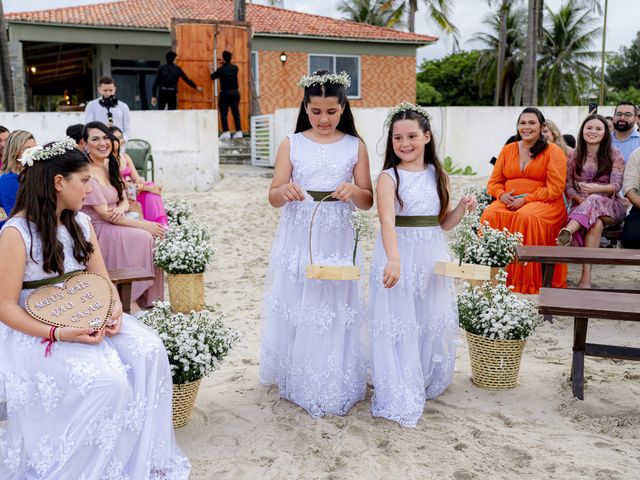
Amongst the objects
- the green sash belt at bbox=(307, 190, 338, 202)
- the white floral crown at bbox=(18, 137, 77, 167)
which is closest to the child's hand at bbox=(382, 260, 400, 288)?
the green sash belt at bbox=(307, 190, 338, 202)

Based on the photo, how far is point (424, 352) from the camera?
4086mm

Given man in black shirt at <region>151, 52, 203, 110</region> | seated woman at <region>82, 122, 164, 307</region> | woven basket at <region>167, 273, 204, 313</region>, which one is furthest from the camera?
man in black shirt at <region>151, 52, 203, 110</region>

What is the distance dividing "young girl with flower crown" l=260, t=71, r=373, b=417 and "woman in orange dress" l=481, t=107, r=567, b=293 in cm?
313

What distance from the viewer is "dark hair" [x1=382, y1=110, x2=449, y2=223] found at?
3.89 metres

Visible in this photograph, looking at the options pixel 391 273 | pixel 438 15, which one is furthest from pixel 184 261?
pixel 438 15

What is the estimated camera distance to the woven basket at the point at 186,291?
6027 millimetres

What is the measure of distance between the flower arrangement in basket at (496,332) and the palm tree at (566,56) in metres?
34.9

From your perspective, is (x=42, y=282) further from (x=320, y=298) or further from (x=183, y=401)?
(x=320, y=298)

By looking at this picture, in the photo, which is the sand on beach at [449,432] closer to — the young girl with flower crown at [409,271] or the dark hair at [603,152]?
the young girl with flower crown at [409,271]

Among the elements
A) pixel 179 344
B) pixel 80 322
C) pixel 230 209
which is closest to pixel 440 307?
pixel 179 344

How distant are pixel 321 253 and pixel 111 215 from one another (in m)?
2.64

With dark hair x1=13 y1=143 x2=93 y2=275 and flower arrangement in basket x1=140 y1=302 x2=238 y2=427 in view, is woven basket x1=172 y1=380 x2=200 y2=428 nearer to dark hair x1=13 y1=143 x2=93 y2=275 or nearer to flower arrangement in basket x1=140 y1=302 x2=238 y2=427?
flower arrangement in basket x1=140 y1=302 x2=238 y2=427

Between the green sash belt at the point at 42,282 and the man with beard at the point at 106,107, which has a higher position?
the man with beard at the point at 106,107

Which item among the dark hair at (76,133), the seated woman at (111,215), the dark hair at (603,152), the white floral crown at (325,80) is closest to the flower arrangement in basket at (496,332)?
the white floral crown at (325,80)
